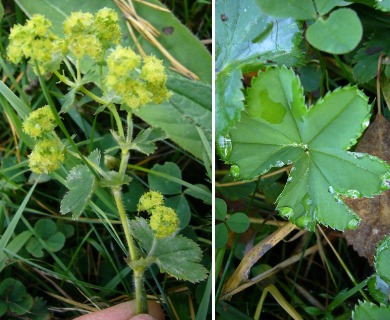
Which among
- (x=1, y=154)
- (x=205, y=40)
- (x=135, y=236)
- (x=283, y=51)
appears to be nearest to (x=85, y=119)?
(x=1, y=154)

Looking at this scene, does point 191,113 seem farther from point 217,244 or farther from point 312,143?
point 217,244

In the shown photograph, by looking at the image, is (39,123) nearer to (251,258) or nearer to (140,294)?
(140,294)

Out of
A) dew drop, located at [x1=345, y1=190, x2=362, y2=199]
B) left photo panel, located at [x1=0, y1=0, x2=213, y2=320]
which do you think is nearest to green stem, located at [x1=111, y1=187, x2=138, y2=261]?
left photo panel, located at [x1=0, y1=0, x2=213, y2=320]

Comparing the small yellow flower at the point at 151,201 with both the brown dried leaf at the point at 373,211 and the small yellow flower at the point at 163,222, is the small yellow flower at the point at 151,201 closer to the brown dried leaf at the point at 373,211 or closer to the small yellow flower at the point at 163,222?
the small yellow flower at the point at 163,222

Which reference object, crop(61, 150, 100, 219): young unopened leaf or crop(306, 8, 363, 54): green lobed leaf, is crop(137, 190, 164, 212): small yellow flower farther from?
crop(306, 8, 363, 54): green lobed leaf

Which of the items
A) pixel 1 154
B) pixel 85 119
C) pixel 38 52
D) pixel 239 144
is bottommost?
pixel 1 154
